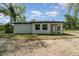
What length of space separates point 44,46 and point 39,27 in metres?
1.99

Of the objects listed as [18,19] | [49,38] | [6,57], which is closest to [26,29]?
[18,19]

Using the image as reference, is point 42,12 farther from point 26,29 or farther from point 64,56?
point 64,56

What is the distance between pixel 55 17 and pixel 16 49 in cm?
207

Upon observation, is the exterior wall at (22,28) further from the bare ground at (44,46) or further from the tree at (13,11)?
the bare ground at (44,46)

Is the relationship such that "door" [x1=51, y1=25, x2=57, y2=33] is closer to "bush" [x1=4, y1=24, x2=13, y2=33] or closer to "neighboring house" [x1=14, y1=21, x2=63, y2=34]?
"neighboring house" [x1=14, y1=21, x2=63, y2=34]

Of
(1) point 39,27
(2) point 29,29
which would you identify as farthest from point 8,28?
(1) point 39,27

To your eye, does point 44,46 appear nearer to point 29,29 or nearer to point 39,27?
point 29,29

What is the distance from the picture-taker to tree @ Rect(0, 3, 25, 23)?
28.0 feet

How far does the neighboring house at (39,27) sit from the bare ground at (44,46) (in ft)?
1.89

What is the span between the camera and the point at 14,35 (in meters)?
8.45

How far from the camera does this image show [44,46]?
7.94 meters

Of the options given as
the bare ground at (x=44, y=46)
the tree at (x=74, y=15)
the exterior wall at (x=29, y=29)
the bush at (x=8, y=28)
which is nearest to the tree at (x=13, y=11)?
the bush at (x=8, y=28)

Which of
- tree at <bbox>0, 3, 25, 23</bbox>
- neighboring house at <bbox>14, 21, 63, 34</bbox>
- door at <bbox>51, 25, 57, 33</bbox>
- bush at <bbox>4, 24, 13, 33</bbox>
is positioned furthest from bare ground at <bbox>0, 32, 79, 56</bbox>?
tree at <bbox>0, 3, 25, 23</bbox>

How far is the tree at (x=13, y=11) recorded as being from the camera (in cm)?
855
